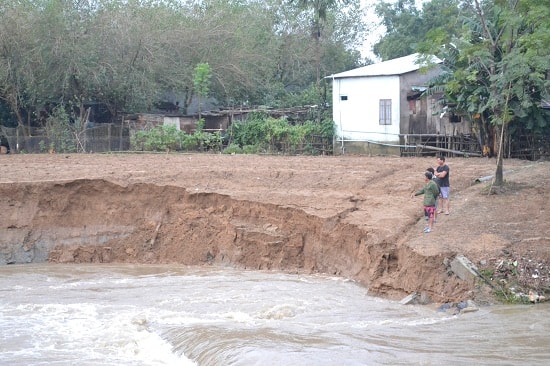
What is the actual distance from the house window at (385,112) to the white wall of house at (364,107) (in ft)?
0.40

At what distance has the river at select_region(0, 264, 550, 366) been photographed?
1096 cm

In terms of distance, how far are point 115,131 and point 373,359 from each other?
22.7 m

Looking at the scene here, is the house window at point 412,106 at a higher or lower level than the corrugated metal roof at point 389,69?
lower

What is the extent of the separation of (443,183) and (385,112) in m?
13.2

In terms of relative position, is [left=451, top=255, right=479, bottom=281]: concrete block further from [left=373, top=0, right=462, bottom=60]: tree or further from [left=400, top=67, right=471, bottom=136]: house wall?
[left=373, top=0, right=462, bottom=60]: tree

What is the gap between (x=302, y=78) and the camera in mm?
43031

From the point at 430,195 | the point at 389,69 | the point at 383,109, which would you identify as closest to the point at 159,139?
the point at 383,109

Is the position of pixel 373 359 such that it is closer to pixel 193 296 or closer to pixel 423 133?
pixel 193 296

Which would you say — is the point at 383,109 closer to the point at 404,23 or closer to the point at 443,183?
the point at 443,183

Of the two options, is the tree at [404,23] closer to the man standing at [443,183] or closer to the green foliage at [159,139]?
the green foliage at [159,139]

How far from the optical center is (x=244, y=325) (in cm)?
1313

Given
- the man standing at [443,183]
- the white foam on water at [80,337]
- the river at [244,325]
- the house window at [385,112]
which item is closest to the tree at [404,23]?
the house window at [385,112]

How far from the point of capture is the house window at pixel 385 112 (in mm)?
29062

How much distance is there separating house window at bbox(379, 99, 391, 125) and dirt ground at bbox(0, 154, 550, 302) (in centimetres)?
663
